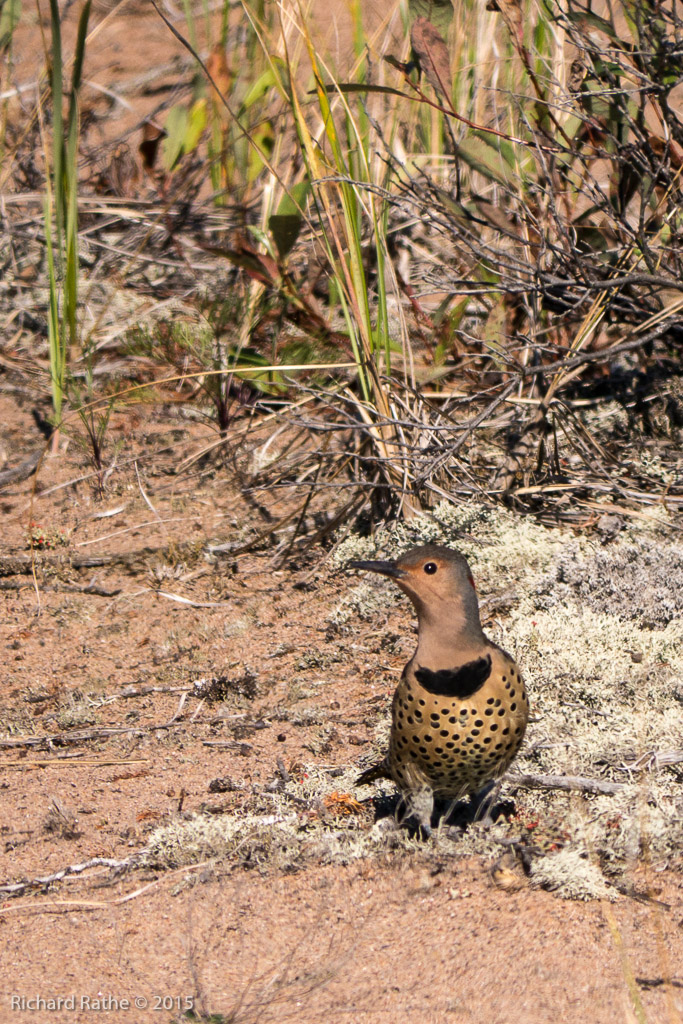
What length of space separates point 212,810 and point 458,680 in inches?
33.6

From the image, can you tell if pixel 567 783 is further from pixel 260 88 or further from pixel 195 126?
pixel 195 126

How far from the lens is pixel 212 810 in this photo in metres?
2.86

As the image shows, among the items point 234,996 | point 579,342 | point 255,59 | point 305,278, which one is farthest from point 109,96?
point 234,996

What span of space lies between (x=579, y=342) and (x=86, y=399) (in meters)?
2.23

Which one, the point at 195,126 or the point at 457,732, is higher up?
the point at 195,126

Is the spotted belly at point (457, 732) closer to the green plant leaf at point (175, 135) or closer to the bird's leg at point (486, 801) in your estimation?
the bird's leg at point (486, 801)

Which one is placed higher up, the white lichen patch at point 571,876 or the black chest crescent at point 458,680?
the black chest crescent at point 458,680

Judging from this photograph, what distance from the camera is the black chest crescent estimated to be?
8.13 feet

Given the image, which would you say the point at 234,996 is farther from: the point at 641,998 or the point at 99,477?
the point at 99,477

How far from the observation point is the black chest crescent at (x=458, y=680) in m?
2.48

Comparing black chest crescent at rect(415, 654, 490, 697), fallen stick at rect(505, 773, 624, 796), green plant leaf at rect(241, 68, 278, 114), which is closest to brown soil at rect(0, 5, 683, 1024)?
fallen stick at rect(505, 773, 624, 796)

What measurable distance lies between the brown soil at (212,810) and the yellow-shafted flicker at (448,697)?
0.23 meters

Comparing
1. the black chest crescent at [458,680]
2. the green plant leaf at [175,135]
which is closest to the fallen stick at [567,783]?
the black chest crescent at [458,680]

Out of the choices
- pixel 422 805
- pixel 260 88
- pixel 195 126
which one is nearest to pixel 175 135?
pixel 195 126
